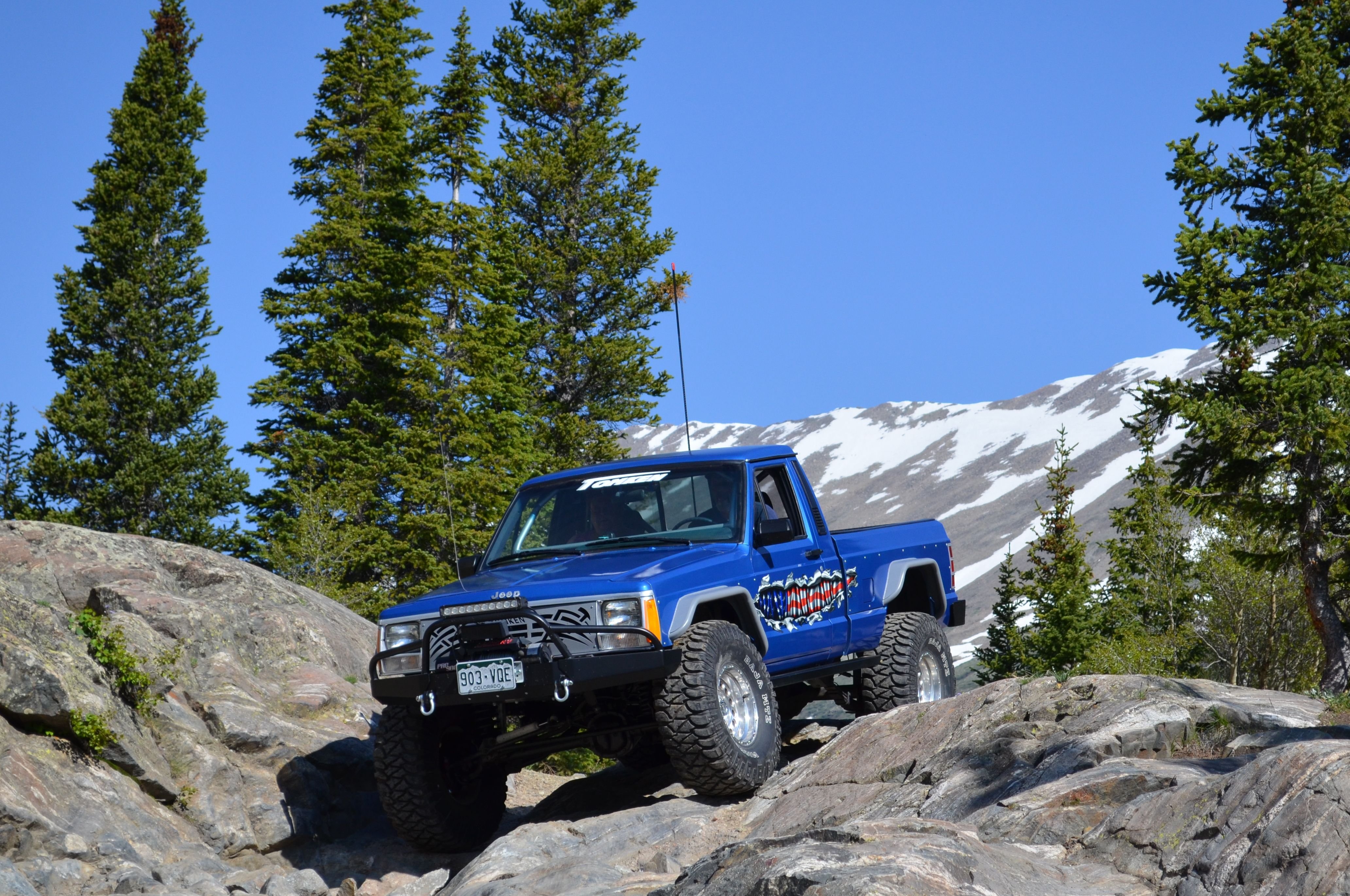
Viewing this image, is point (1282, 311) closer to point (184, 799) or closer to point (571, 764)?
point (571, 764)

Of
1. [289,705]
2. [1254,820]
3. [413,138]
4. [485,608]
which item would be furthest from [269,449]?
[1254,820]

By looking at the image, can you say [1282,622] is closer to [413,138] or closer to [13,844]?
[413,138]

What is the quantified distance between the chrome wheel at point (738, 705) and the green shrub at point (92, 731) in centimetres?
510

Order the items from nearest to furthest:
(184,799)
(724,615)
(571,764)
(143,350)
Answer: (724,615) < (184,799) < (571,764) < (143,350)

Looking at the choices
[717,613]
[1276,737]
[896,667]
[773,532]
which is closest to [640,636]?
[717,613]

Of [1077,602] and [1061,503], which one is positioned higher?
[1061,503]

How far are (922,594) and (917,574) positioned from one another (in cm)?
19

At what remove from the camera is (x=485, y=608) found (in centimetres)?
739

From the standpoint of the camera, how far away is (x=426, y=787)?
8.21 meters

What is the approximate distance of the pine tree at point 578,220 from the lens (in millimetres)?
40250

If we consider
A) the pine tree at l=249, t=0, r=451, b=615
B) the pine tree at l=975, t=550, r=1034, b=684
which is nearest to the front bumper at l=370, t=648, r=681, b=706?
the pine tree at l=249, t=0, r=451, b=615

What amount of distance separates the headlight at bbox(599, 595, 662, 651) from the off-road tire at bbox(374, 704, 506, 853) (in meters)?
1.59

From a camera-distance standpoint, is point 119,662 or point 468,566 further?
point 119,662

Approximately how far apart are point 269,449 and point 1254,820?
3623 cm
